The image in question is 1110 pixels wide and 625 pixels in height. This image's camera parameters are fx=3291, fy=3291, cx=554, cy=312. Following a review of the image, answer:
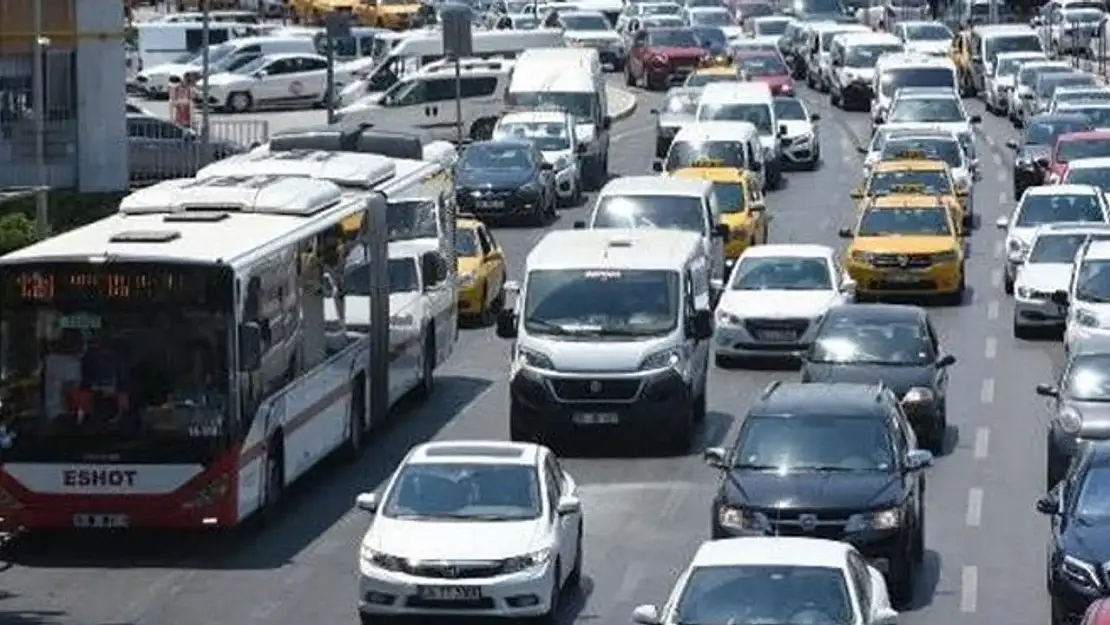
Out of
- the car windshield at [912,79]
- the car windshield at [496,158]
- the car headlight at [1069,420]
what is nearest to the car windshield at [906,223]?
the car windshield at [496,158]

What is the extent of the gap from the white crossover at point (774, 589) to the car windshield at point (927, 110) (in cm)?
4299

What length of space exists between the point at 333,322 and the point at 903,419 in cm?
717

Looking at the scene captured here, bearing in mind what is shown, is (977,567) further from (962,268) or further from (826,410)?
(962,268)

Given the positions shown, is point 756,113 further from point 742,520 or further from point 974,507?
point 742,520

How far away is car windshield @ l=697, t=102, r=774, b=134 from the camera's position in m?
61.3

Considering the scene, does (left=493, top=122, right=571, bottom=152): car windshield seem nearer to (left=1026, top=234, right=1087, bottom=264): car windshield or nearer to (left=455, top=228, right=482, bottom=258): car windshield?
(left=455, top=228, right=482, bottom=258): car windshield

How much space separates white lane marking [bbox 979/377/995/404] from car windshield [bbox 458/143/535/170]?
1814 centimetres

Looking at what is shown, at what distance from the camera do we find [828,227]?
54.3m

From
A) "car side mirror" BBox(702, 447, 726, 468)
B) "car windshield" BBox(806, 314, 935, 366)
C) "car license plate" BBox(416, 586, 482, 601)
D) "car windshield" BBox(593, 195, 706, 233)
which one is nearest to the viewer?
"car license plate" BBox(416, 586, 482, 601)

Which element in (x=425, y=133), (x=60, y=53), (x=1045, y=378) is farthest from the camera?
(x=425, y=133)

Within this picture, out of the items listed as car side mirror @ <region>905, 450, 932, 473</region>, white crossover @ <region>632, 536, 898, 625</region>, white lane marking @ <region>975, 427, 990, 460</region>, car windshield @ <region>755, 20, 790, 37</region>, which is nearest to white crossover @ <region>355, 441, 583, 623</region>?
car side mirror @ <region>905, 450, 932, 473</region>

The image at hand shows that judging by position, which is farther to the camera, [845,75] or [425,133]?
[845,75]

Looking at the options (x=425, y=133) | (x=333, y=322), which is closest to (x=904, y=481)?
(x=333, y=322)

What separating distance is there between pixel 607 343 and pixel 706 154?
21.0 metres
